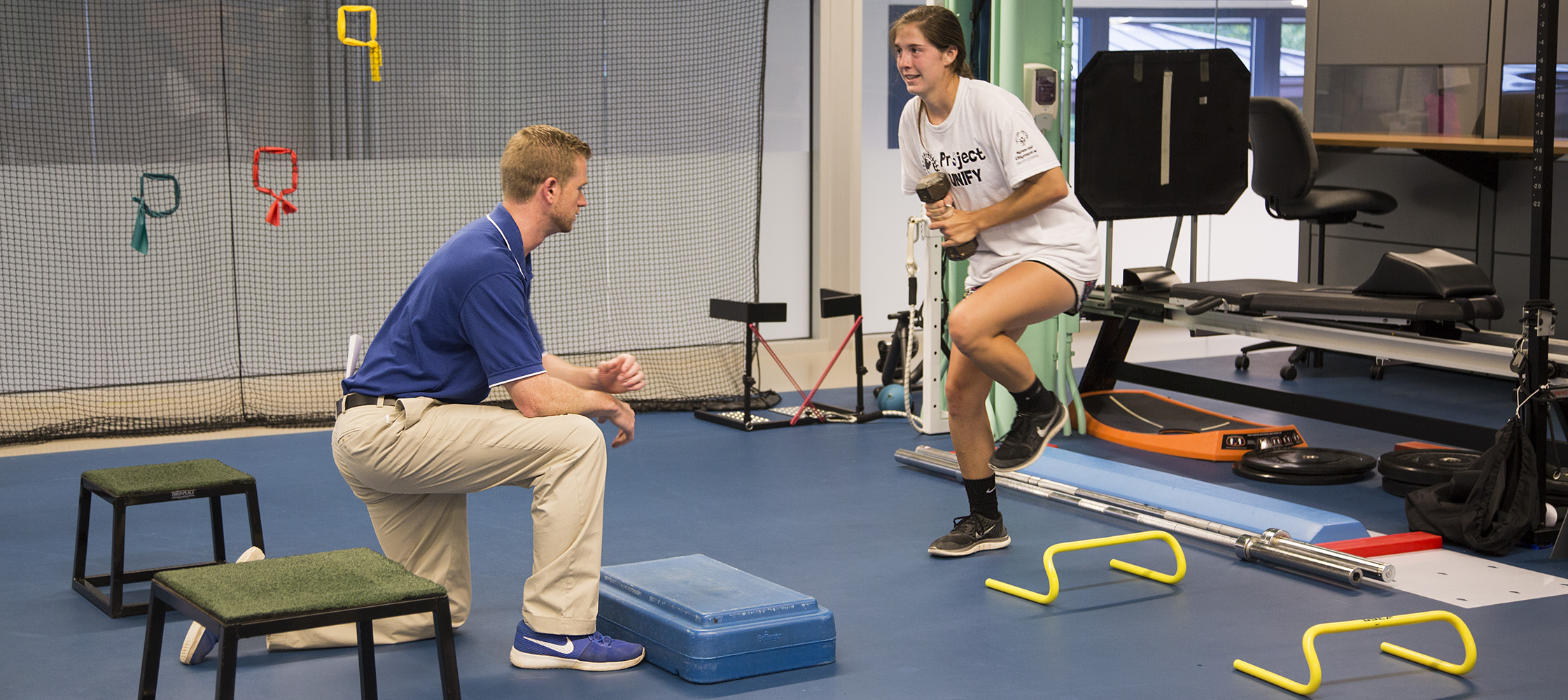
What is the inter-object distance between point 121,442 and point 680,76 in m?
3.33

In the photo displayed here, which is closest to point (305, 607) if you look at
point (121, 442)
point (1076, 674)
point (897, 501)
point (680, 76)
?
point (1076, 674)

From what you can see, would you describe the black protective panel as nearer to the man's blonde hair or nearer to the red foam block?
the red foam block

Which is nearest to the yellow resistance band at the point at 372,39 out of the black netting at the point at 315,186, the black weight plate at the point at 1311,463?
the black netting at the point at 315,186

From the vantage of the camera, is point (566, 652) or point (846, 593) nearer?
point (566, 652)

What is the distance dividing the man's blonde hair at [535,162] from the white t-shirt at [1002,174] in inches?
49.5

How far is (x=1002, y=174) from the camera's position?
154 inches

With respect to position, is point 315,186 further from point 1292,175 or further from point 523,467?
point 1292,175

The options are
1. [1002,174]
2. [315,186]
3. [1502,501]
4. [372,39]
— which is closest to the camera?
[1002,174]

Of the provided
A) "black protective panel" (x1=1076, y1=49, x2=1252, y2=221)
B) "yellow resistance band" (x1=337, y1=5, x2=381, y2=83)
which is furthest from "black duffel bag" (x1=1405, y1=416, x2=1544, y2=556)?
"yellow resistance band" (x1=337, y1=5, x2=381, y2=83)

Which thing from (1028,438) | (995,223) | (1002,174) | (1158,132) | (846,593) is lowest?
(846,593)

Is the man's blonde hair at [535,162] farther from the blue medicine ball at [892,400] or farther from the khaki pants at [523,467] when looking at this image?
the blue medicine ball at [892,400]

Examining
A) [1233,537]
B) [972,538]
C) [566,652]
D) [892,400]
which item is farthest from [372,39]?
[1233,537]

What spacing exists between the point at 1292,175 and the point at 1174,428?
1.62 m

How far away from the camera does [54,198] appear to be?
6355 millimetres
